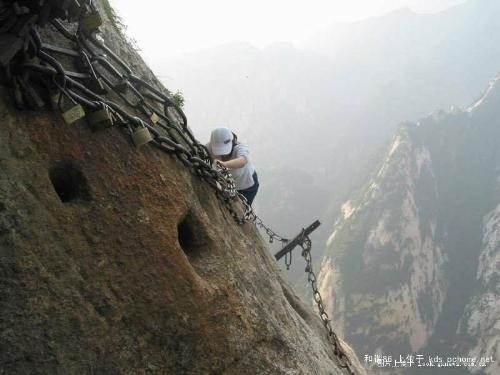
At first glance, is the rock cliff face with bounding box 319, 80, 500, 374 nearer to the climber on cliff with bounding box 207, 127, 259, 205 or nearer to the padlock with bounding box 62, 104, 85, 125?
the climber on cliff with bounding box 207, 127, 259, 205

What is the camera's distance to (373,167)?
99.8 meters

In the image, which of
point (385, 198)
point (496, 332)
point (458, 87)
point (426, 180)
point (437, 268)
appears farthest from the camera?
point (458, 87)

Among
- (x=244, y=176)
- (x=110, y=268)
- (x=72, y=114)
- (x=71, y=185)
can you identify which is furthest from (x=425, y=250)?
(x=72, y=114)

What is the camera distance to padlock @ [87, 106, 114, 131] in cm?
340

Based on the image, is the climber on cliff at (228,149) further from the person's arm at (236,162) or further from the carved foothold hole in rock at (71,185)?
the carved foothold hole in rock at (71,185)

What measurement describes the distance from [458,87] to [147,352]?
18062cm

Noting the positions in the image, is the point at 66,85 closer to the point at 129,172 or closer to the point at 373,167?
the point at 129,172

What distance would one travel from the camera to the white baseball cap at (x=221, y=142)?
6246 mm

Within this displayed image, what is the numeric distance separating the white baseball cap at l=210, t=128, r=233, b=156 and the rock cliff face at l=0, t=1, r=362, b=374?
1802mm

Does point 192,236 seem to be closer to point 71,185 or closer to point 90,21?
point 71,185

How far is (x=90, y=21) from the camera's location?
368 cm

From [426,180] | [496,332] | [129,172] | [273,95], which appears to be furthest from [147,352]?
[273,95]

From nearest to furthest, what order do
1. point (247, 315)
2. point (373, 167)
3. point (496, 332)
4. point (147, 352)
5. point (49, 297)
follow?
point (49, 297) < point (147, 352) < point (247, 315) < point (496, 332) < point (373, 167)

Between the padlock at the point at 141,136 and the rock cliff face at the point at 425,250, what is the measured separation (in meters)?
56.4
